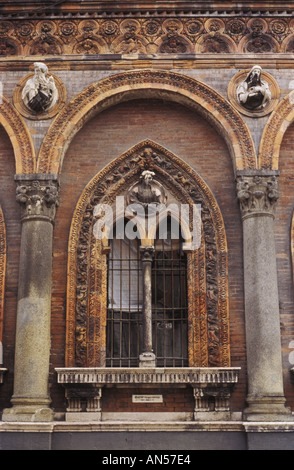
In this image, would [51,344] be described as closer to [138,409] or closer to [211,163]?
[138,409]

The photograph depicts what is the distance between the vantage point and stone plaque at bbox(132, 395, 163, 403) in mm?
11875

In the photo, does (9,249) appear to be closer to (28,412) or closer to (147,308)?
(147,308)

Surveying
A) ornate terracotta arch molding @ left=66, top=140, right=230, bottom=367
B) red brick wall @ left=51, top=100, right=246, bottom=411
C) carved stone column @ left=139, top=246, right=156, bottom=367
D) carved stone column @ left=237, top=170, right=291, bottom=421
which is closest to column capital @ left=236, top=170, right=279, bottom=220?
carved stone column @ left=237, top=170, right=291, bottom=421

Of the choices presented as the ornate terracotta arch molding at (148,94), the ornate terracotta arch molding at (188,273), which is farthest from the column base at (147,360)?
the ornate terracotta arch molding at (148,94)

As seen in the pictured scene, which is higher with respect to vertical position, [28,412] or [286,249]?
[286,249]

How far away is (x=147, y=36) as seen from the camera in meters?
13.5

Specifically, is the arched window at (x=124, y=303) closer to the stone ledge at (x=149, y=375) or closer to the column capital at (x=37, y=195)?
the stone ledge at (x=149, y=375)

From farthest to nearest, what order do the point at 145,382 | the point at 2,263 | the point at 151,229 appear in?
the point at 151,229 < the point at 2,263 < the point at 145,382

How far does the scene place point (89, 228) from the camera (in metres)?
12.9

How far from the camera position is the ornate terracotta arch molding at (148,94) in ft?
41.8

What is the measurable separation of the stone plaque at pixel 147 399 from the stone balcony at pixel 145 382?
0.28 m

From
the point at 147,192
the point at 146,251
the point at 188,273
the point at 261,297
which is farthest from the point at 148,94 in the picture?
the point at 261,297

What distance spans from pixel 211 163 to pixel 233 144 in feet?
2.26

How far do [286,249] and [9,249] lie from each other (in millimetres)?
5548
